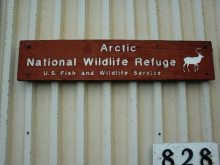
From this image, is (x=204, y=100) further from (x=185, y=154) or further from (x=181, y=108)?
(x=185, y=154)

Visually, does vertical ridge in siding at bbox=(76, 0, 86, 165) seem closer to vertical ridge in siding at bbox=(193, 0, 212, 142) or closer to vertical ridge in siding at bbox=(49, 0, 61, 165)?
vertical ridge in siding at bbox=(49, 0, 61, 165)

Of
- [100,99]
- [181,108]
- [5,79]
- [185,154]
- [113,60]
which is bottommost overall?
[185,154]

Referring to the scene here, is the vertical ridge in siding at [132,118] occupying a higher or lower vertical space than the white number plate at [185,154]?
higher

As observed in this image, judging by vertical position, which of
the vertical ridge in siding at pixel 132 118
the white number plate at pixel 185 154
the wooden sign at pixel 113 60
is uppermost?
the wooden sign at pixel 113 60

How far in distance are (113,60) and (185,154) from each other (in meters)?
1.24

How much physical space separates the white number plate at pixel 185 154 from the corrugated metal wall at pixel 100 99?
7cm

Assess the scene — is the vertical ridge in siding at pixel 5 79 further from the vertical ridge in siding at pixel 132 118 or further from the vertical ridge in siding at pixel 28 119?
the vertical ridge in siding at pixel 132 118

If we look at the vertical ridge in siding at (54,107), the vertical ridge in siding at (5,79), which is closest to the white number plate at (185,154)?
the vertical ridge in siding at (54,107)

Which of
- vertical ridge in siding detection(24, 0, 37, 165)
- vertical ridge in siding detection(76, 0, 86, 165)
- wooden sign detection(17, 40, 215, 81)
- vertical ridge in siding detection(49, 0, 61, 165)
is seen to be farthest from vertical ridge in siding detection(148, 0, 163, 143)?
vertical ridge in siding detection(24, 0, 37, 165)

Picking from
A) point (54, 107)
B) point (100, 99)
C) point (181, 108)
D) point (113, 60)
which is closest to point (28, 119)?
point (54, 107)

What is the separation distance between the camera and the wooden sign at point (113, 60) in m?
1.69

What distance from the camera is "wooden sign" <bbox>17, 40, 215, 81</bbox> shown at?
5.53 feet

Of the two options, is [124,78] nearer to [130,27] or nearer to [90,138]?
[130,27]

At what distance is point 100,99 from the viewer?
1754 mm
